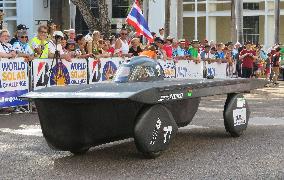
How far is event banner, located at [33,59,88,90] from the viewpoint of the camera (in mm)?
15414

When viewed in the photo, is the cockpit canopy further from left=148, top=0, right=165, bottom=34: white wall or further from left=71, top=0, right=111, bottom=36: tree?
left=148, top=0, right=165, bottom=34: white wall

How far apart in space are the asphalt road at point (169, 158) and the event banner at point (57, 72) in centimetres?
279

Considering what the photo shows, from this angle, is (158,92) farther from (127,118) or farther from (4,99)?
(4,99)

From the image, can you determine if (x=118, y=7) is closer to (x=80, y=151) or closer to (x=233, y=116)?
(x=233, y=116)

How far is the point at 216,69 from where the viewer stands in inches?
952

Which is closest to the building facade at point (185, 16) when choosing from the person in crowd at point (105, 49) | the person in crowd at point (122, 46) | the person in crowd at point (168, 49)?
the person in crowd at point (168, 49)

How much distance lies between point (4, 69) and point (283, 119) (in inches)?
230

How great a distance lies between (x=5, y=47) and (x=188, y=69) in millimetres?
8570

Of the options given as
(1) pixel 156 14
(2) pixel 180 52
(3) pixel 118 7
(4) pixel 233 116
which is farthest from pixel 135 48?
(3) pixel 118 7

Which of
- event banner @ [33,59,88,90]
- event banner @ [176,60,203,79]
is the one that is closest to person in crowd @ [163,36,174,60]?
event banner @ [176,60,203,79]

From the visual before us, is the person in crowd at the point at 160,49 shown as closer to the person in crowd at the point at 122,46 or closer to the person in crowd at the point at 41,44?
the person in crowd at the point at 122,46

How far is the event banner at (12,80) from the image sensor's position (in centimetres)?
1457

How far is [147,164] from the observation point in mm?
8734

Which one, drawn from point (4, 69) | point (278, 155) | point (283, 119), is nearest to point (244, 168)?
point (278, 155)
